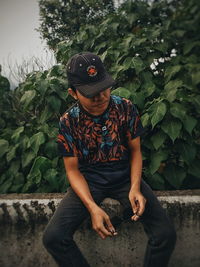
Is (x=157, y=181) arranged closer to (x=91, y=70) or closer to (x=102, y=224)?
(x=102, y=224)

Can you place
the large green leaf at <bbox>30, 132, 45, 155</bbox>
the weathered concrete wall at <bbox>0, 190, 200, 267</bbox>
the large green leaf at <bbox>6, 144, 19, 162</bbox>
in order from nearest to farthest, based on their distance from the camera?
the weathered concrete wall at <bbox>0, 190, 200, 267</bbox> < the large green leaf at <bbox>30, 132, 45, 155</bbox> < the large green leaf at <bbox>6, 144, 19, 162</bbox>

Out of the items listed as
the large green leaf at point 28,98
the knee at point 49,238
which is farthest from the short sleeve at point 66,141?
the large green leaf at point 28,98

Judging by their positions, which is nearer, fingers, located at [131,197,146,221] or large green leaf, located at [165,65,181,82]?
fingers, located at [131,197,146,221]

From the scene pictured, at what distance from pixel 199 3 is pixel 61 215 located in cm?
143

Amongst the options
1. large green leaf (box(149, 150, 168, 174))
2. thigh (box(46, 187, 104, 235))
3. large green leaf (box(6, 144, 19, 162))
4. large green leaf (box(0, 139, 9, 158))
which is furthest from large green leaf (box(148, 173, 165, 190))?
large green leaf (box(0, 139, 9, 158))

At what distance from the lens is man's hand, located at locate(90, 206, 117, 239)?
5.74 feet

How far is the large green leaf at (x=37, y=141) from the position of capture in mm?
2602

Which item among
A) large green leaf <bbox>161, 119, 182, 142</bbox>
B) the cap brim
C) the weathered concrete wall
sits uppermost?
the cap brim

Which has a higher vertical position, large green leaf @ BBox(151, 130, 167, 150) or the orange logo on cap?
the orange logo on cap

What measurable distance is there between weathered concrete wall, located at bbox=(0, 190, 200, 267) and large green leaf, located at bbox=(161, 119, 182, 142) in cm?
43

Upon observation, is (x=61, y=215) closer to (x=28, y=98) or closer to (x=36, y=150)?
(x=36, y=150)

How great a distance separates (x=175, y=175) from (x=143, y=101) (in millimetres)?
678

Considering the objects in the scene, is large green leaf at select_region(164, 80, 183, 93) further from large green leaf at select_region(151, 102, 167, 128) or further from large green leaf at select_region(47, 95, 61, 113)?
large green leaf at select_region(47, 95, 61, 113)

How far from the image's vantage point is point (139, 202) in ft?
6.04
